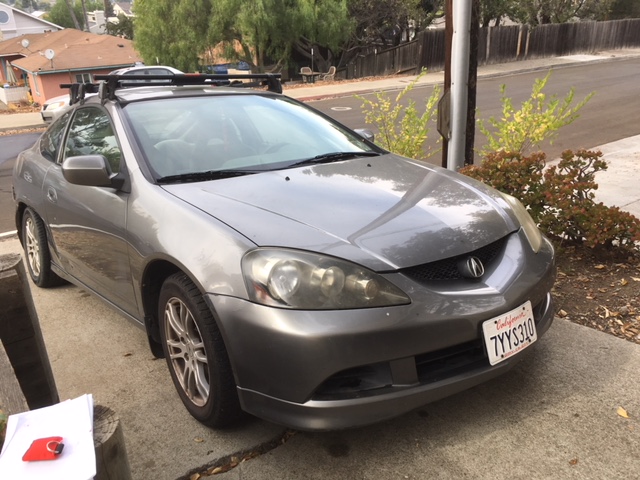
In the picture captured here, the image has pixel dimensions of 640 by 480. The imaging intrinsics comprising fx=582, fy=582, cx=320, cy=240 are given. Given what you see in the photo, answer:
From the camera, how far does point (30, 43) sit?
50.9m

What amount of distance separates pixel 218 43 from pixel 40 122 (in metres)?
11.9

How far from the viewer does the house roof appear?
136 feet

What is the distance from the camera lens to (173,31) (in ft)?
98.6

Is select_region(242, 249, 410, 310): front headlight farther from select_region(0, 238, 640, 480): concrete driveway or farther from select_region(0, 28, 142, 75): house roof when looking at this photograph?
select_region(0, 28, 142, 75): house roof

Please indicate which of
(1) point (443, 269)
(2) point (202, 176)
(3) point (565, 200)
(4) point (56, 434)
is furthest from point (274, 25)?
(4) point (56, 434)

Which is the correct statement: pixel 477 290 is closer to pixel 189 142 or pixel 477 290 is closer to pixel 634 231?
pixel 189 142

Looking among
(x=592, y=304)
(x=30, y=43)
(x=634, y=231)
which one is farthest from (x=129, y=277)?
(x=30, y=43)

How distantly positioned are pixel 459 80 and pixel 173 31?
2760 centimetres

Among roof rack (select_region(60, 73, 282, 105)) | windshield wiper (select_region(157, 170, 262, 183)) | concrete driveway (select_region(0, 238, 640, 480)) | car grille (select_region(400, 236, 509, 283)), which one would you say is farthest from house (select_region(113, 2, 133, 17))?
car grille (select_region(400, 236, 509, 283))

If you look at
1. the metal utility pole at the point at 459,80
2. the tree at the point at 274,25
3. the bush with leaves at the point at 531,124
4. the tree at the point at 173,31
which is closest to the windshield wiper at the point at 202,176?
the metal utility pole at the point at 459,80

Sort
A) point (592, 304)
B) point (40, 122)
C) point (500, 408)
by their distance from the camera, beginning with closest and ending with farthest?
point (500, 408) → point (592, 304) → point (40, 122)

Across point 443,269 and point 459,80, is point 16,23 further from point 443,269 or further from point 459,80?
point 443,269

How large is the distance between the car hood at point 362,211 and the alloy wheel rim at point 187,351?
0.52 m

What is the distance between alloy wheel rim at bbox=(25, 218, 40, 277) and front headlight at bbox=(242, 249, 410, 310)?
2.86 metres
